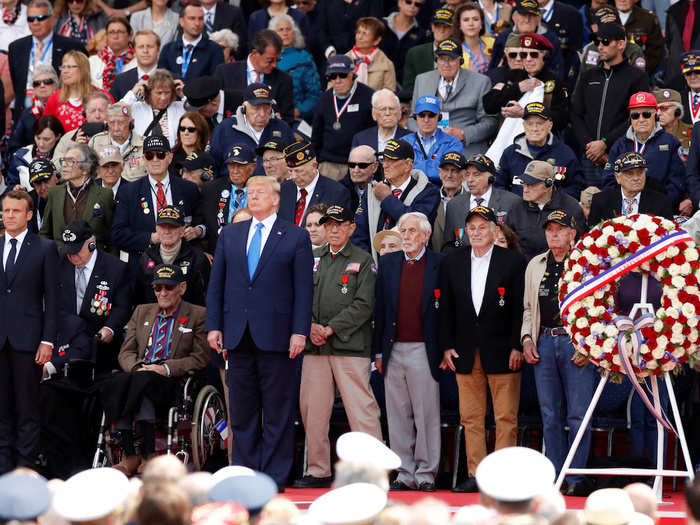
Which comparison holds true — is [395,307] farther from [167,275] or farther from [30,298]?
[30,298]

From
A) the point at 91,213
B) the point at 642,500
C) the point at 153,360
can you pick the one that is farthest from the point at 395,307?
the point at 642,500

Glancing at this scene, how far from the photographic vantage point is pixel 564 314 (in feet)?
27.6

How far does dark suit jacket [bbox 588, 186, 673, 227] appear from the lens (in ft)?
33.1

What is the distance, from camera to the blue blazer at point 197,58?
45.1ft

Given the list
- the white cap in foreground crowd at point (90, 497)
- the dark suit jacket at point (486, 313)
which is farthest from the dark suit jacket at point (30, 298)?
the white cap in foreground crowd at point (90, 497)

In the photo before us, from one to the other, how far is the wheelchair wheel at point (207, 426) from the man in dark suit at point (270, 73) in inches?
152

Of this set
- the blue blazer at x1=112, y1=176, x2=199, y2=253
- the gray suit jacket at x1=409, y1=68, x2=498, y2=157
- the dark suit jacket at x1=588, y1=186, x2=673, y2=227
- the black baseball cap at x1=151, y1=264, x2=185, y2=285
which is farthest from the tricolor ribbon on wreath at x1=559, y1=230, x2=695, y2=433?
the blue blazer at x1=112, y1=176, x2=199, y2=253

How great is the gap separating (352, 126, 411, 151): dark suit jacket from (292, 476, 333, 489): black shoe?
11.4 ft

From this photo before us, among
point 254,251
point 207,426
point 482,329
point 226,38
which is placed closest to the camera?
point 254,251

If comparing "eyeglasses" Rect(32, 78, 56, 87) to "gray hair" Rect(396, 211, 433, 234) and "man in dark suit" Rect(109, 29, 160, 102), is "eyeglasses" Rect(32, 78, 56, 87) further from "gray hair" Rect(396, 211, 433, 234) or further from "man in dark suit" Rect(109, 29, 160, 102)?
"gray hair" Rect(396, 211, 433, 234)

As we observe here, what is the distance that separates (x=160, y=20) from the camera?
15.0 metres

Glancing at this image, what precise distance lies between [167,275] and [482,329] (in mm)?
2708

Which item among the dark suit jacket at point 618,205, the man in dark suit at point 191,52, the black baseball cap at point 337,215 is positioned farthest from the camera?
the man in dark suit at point 191,52

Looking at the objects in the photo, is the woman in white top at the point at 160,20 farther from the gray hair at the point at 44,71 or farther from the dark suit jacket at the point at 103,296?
the dark suit jacket at the point at 103,296
